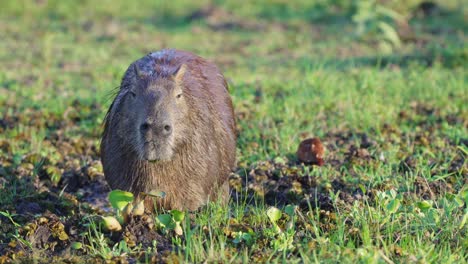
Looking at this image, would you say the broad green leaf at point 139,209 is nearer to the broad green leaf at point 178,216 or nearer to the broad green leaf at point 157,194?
the broad green leaf at point 157,194

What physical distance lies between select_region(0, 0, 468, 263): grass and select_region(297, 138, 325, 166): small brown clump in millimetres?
92

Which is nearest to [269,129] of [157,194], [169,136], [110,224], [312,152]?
[312,152]

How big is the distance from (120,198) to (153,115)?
457mm

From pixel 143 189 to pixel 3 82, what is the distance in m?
3.73

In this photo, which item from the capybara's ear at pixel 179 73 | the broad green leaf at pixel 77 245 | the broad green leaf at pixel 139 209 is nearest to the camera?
the broad green leaf at pixel 77 245

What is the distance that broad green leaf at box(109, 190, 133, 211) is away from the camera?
3.78 metres

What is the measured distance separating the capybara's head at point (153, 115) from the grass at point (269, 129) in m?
0.39

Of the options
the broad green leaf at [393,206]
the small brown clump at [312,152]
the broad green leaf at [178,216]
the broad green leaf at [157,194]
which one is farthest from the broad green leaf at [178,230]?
the small brown clump at [312,152]

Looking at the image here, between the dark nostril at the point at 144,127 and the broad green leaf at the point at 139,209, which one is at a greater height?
the dark nostril at the point at 144,127

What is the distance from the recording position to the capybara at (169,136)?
3781 mm

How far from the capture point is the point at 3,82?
7.32 meters

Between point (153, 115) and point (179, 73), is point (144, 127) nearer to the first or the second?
point (153, 115)

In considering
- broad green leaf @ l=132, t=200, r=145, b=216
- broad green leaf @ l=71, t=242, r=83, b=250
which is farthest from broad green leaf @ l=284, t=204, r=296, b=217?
broad green leaf @ l=71, t=242, r=83, b=250

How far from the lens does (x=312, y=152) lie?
16.5 ft
